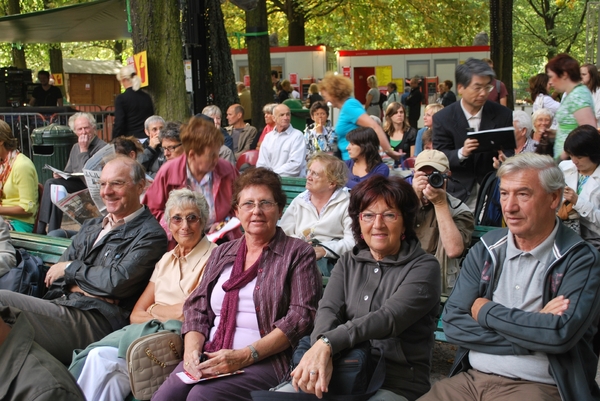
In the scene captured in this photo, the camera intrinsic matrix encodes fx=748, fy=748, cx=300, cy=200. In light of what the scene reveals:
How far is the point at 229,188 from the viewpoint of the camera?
18.4 feet

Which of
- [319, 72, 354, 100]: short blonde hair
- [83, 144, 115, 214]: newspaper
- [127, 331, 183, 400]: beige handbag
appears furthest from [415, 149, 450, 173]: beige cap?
[319, 72, 354, 100]: short blonde hair

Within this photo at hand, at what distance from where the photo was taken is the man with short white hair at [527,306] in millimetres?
3115

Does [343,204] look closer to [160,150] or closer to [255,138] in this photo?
[160,150]

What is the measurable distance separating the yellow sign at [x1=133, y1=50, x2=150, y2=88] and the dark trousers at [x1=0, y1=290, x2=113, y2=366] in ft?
18.4

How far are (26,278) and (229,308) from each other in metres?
2.09

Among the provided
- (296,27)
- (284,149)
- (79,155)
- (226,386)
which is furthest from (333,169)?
(296,27)

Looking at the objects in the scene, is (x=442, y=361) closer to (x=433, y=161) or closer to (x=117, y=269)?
(x=433, y=161)

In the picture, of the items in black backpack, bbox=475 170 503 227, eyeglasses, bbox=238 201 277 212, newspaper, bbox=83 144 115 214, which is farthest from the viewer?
newspaper, bbox=83 144 115 214

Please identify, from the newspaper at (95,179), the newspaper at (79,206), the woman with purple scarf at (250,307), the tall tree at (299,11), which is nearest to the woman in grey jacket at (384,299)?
the woman with purple scarf at (250,307)

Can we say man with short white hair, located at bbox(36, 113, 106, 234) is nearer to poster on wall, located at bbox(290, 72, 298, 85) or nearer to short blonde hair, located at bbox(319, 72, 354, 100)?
short blonde hair, located at bbox(319, 72, 354, 100)

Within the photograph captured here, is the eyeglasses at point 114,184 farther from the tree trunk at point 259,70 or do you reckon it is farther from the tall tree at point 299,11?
the tall tree at point 299,11

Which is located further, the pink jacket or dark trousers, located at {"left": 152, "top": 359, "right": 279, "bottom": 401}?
the pink jacket

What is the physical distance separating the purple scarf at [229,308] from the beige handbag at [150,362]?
22 centimetres

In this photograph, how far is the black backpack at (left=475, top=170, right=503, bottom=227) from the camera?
17.1 ft
